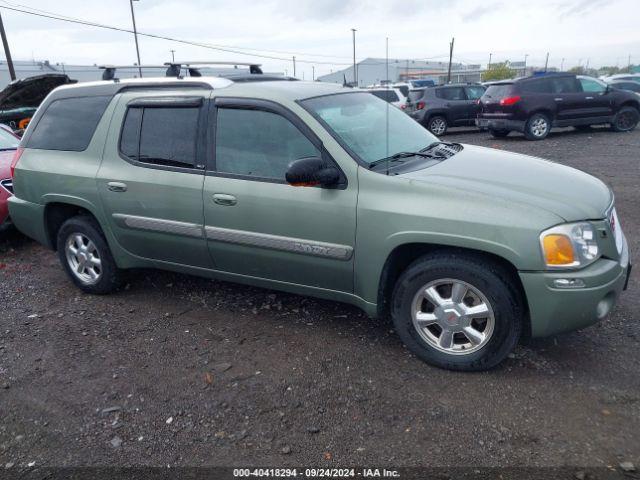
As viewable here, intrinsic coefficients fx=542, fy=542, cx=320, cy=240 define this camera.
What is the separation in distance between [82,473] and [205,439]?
61cm

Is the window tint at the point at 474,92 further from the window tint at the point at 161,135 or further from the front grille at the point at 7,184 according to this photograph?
the window tint at the point at 161,135

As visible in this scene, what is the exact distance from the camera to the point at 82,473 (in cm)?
270

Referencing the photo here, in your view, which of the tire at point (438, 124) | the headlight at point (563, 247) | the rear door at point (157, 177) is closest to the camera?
the headlight at point (563, 247)

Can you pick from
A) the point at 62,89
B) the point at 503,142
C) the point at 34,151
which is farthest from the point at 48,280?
the point at 503,142

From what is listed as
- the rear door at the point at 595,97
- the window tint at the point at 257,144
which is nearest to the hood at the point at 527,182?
the window tint at the point at 257,144

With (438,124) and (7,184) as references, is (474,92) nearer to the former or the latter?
(438,124)

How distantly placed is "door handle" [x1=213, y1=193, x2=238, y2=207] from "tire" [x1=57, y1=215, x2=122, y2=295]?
144 cm

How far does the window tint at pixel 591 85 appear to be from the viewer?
14039mm

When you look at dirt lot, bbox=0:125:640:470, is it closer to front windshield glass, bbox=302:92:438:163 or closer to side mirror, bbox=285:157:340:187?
side mirror, bbox=285:157:340:187

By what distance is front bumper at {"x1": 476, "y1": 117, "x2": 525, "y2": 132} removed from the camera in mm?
13852

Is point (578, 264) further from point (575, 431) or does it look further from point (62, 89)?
point (62, 89)

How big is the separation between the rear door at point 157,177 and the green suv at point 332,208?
0.5 inches

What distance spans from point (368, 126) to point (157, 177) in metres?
1.64

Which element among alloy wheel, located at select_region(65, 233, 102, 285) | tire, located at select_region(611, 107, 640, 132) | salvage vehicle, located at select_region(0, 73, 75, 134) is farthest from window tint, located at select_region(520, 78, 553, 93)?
alloy wheel, located at select_region(65, 233, 102, 285)
